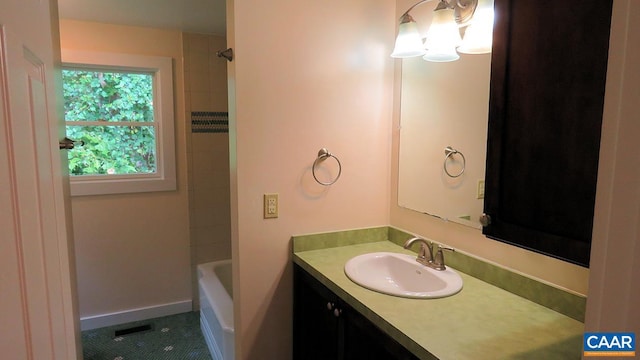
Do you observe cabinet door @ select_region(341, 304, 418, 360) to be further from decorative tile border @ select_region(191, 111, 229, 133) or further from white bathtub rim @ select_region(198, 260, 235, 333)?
decorative tile border @ select_region(191, 111, 229, 133)

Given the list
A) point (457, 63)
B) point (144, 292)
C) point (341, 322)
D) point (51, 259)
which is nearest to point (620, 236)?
point (51, 259)

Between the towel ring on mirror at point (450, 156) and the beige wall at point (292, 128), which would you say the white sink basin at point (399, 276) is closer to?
the beige wall at point (292, 128)

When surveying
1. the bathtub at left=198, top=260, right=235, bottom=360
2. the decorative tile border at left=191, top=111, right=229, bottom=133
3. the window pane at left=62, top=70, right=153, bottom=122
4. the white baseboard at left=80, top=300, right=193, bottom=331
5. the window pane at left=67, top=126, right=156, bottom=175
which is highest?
the window pane at left=62, top=70, right=153, bottom=122

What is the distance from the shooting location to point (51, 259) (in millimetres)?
767

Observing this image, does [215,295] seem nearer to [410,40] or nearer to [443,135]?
[443,135]

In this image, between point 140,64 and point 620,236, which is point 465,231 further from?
point 140,64

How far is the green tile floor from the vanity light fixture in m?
2.29

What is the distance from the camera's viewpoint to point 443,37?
1604 mm

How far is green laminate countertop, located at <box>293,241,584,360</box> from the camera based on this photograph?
3.49ft

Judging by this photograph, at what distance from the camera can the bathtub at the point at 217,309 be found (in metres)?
2.29

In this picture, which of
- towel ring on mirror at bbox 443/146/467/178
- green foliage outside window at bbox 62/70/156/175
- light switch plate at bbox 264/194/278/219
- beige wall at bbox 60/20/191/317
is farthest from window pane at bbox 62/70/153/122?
towel ring on mirror at bbox 443/146/467/178

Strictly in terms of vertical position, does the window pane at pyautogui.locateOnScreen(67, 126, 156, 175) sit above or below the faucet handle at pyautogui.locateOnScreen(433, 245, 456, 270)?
above

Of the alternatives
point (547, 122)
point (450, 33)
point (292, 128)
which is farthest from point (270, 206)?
point (547, 122)

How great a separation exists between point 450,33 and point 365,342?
1.25 metres
